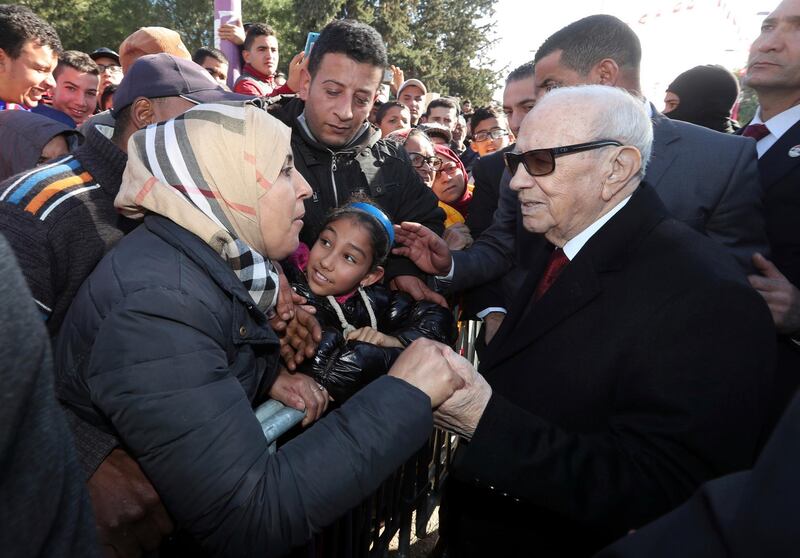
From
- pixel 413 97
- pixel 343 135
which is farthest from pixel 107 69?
pixel 343 135

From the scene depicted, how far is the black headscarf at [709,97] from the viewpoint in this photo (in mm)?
5188

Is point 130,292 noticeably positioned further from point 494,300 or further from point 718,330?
point 494,300

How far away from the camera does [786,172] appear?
9.36 feet

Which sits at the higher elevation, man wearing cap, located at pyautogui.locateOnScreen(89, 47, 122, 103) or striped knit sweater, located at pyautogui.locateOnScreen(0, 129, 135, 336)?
man wearing cap, located at pyautogui.locateOnScreen(89, 47, 122, 103)

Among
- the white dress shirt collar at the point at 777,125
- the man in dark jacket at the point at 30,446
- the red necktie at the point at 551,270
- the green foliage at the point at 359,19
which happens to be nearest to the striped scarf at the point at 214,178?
the man in dark jacket at the point at 30,446

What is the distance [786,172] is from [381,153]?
2.39 meters

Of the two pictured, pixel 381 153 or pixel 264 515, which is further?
pixel 381 153

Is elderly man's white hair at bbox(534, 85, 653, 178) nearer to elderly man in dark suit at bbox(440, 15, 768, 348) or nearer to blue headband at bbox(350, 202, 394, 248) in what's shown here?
elderly man in dark suit at bbox(440, 15, 768, 348)

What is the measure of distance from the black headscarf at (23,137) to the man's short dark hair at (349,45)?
1586 mm

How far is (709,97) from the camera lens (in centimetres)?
519

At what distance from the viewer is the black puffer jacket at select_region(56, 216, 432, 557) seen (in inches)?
52.2

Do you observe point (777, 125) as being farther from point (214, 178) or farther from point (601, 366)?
point (214, 178)

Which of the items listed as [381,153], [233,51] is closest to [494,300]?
[381,153]

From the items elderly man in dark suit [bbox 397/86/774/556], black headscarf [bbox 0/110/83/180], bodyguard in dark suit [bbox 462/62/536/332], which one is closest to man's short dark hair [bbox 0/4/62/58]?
black headscarf [bbox 0/110/83/180]
